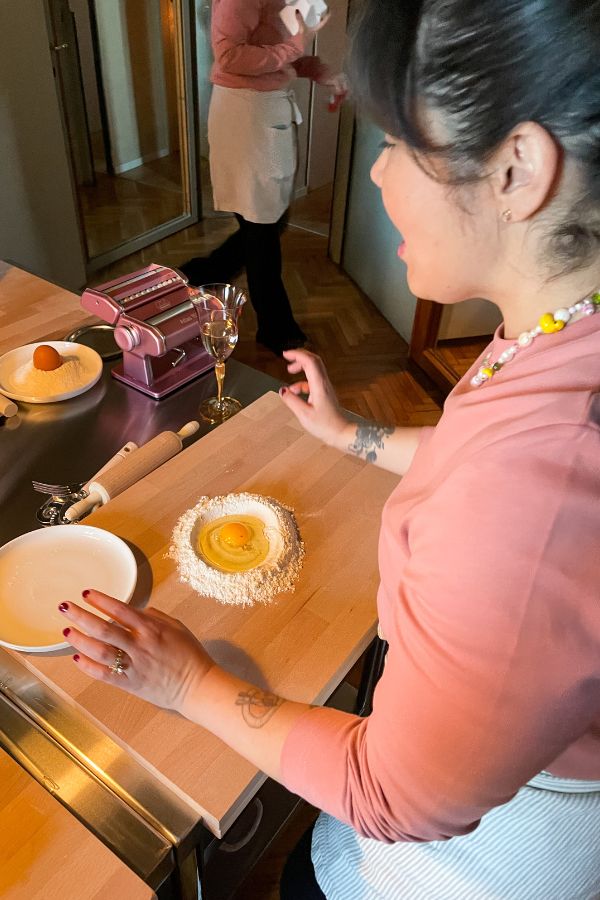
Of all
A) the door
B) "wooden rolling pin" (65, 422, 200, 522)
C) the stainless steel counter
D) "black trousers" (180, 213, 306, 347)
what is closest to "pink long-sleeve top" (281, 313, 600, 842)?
"wooden rolling pin" (65, 422, 200, 522)

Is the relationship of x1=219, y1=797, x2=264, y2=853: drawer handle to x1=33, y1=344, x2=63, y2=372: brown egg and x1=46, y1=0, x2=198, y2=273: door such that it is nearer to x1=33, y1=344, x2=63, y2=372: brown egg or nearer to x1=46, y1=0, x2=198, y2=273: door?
x1=33, y1=344, x2=63, y2=372: brown egg

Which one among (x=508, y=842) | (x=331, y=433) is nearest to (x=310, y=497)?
(x=331, y=433)

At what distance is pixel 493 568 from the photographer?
1.52 ft

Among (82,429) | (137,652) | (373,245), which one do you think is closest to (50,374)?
(82,429)

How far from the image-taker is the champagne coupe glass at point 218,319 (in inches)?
46.2

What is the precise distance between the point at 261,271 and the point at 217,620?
7.36ft

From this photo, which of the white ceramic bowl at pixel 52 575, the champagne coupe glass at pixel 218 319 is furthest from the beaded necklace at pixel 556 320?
the champagne coupe glass at pixel 218 319

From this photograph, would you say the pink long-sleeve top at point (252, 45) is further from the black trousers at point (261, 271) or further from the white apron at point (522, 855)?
the white apron at point (522, 855)

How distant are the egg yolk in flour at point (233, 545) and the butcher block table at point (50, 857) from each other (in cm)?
33

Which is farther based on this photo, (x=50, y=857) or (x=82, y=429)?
(x=82, y=429)

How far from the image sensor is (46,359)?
122cm

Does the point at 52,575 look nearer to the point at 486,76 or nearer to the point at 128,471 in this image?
the point at 128,471

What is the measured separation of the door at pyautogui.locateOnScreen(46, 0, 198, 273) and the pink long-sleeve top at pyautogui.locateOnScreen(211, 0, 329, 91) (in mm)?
988

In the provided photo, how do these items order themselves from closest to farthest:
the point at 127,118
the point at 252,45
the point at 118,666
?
the point at 118,666, the point at 252,45, the point at 127,118
